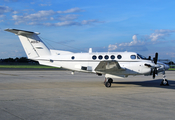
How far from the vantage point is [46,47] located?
1878 centimetres

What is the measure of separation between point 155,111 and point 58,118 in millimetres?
3818

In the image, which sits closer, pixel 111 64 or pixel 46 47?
pixel 111 64

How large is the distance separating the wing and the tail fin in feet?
18.5

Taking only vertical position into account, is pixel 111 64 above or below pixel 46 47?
below

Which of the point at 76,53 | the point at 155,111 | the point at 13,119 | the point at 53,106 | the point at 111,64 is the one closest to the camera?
the point at 13,119

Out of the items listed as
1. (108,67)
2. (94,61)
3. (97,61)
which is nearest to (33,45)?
(94,61)

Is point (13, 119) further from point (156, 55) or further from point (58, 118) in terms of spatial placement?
point (156, 55)

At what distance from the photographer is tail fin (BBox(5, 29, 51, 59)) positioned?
59.4 feet

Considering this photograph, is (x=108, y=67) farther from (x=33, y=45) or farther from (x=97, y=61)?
(x=33, y=45)

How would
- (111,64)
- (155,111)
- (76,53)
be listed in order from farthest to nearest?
(76,53) < (111,64) < (155,111)

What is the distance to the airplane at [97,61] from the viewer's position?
1577 cm

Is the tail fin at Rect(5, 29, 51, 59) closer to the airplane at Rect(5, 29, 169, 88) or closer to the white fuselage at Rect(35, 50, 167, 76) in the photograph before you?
the airplane at Rect(5, 29, 169, 88)

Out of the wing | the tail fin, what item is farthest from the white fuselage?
the tail fin

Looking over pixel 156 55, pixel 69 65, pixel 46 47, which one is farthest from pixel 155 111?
pixel 46 47
